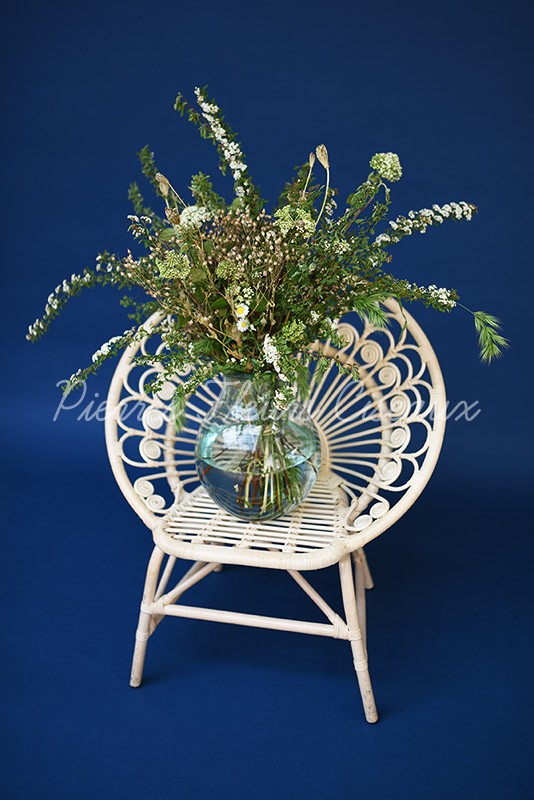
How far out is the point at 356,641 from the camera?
173 cm

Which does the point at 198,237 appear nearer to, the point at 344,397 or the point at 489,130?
the point at 344,397

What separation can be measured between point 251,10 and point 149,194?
2.71 ft

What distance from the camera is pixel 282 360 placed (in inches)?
60.9

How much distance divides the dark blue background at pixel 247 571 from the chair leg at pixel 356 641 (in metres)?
0.06

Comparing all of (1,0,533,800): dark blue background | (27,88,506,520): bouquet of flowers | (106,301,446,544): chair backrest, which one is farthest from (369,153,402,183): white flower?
(1,0,533,800): dark blue background

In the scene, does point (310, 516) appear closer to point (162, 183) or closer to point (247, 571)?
point (247, 571)

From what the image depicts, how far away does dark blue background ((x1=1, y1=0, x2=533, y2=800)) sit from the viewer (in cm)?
169

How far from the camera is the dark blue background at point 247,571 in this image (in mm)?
1694

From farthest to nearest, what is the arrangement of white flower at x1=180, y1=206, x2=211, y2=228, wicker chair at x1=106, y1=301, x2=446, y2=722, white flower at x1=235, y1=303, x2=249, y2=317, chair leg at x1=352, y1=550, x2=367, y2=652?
chair leg at x1=352, y1=550, x2=367, y2=652 < wicker chair at x1=106, y1=301, x2=446, y2=722 < white flower at x1=180, y1=206, x2=211, y2=228 < white flower at x1=235, y1=303, x2=249, y2=317

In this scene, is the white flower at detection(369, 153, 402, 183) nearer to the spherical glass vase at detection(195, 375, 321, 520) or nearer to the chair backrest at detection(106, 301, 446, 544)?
the chair backrest at detection(106, 301, 446, 544)

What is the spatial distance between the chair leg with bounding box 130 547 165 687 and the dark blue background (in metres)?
0.06

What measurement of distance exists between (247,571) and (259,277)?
3.77 ft

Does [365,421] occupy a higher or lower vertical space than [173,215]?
lower

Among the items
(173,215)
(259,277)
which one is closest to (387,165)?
(259,277)
